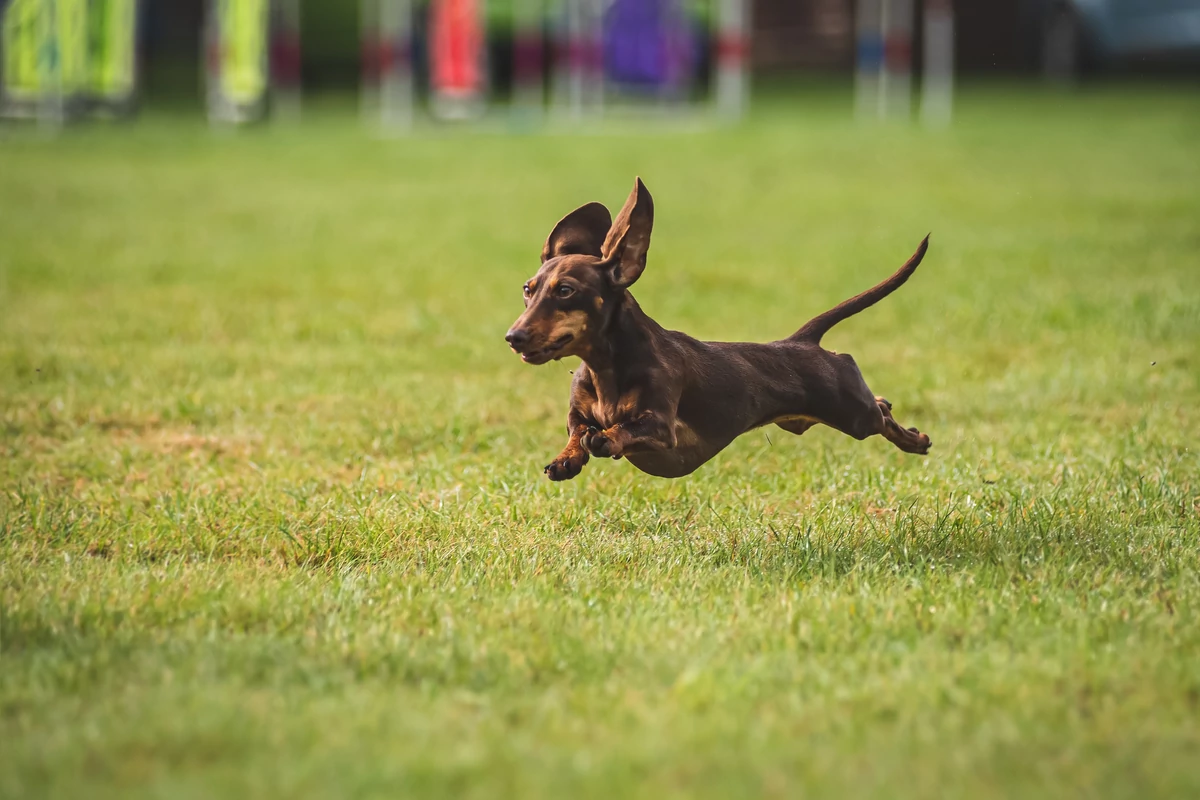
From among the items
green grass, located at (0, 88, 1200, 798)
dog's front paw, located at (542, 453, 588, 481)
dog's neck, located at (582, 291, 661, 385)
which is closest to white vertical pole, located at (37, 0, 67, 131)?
green grass, located at (0, 88, 1200, 798)

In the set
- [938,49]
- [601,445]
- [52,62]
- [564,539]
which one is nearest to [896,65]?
[938,49]

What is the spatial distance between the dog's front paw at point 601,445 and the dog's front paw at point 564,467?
0.10 meters

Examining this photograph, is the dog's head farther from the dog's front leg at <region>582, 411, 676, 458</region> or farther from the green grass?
A: the green grass

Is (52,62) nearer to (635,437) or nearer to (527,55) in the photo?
(527,55)

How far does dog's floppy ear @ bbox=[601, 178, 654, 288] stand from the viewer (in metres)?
3.72

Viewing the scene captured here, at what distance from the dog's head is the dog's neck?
21 mm

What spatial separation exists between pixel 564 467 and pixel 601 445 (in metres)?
0.17

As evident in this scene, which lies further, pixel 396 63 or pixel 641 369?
pixel 396 63

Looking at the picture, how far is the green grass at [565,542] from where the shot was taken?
9.30 ft

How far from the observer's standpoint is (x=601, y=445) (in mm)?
3514

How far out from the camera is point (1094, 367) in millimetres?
6750

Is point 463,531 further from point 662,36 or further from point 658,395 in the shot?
point 662,36

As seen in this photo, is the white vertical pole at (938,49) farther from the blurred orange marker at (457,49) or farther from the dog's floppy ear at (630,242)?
the dog's floppy ear at (630,242)

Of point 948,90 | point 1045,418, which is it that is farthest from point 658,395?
point 948,90
